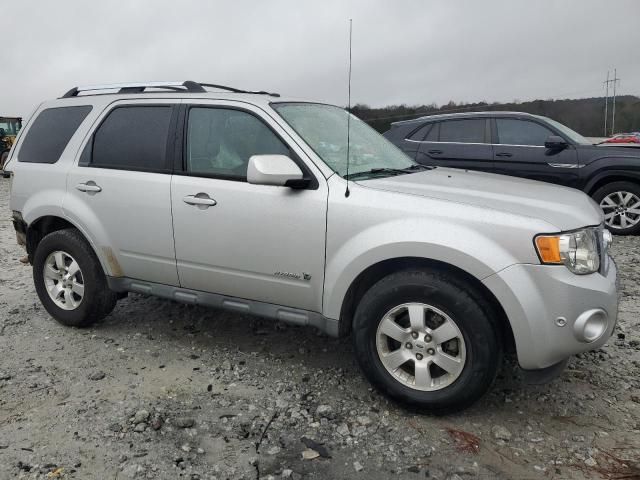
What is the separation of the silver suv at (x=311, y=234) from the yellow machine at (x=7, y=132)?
20.2 m

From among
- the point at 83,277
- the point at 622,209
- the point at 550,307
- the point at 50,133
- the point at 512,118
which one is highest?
the point at 512,118

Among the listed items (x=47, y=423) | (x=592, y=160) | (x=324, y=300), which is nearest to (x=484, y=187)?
(x=324, y=300)

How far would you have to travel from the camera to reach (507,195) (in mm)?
2959

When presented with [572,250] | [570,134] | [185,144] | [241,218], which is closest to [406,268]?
[572,250]

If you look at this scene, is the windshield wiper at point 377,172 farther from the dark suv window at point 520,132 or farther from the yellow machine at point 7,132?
the yellow machine at point 7,132

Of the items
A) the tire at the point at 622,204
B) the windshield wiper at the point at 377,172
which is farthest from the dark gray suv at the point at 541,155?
the windshield wiper at the point at 377,172

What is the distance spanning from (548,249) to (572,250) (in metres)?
0.15

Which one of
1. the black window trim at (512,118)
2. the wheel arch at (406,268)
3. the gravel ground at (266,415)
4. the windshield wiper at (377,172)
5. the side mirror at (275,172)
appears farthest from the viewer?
the black window trim at (512,118)

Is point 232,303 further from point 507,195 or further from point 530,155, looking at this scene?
point 530,155

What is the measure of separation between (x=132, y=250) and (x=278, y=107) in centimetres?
141

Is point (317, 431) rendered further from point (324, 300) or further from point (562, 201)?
point (562, 201)

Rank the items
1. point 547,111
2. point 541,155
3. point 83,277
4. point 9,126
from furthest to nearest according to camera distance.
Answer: point 9,126
point 547,111
point 541,155
point 83,277

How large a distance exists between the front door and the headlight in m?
1.14

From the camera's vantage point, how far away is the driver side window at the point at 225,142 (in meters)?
3.34
